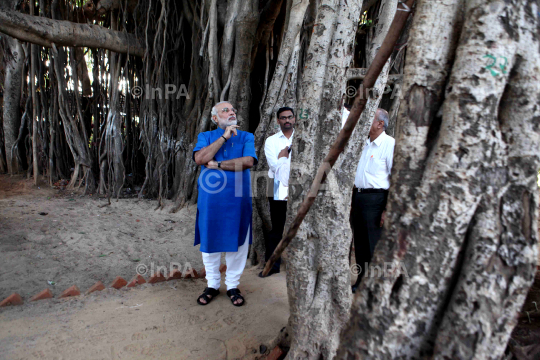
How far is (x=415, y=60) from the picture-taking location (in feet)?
3.50

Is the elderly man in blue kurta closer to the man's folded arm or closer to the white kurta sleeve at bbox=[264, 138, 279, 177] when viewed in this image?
the man's folded arm

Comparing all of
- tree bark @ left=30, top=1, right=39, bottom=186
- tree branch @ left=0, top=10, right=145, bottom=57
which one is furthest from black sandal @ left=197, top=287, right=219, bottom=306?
tree bark @ left=30, top=1, right=39, bottom=186

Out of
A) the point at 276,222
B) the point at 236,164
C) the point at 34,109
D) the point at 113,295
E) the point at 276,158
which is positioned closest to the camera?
the point at 236,164

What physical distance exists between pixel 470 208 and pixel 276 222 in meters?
2.57

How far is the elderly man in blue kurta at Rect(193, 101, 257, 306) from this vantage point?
276cm

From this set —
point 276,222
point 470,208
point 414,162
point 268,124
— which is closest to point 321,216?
point 414,162

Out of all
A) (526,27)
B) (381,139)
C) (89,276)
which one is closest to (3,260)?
(89,276)

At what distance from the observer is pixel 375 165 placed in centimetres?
298

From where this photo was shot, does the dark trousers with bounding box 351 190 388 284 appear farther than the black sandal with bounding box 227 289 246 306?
Yes

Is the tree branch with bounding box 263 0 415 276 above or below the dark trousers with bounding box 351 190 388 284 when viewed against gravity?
above

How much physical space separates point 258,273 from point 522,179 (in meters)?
2.82

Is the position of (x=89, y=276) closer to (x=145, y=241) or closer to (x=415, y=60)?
(x=145, y=241)

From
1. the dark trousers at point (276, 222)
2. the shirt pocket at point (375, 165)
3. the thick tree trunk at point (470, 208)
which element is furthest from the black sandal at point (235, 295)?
the thick tree trunk at point (470, 208)

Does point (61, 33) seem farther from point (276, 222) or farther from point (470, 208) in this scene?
point (470, 208)
